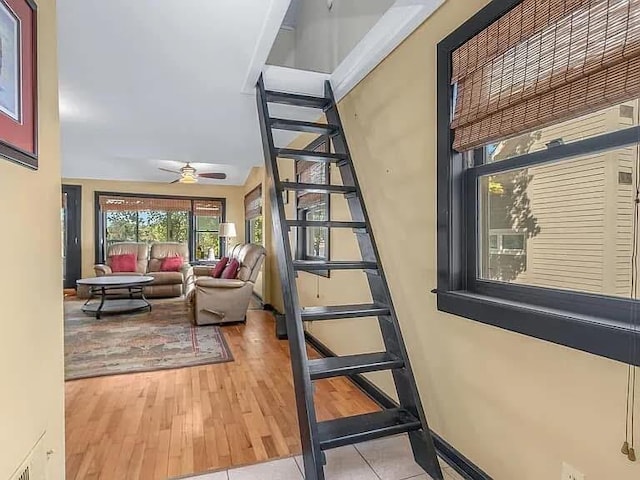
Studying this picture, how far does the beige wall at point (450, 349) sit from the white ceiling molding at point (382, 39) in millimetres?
50

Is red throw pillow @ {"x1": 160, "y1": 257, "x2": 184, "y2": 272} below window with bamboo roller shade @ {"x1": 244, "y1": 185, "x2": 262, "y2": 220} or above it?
below

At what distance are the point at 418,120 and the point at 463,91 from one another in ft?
1.23

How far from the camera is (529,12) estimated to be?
1.40m

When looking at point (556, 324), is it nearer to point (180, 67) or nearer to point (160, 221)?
point (180, 67)

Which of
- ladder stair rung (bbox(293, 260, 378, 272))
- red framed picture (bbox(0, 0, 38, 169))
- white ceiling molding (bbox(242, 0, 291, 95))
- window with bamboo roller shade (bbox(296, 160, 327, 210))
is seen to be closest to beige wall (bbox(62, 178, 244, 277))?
window with bamboo roller shade (bbox(296, 160, 327, 210))

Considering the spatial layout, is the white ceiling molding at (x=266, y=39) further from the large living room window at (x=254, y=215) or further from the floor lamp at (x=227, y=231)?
the floor lamp at (x=227, y=231)

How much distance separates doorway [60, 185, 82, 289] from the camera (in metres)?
7.49

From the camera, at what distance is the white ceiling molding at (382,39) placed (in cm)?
196

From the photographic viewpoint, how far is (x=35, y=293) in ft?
4.40

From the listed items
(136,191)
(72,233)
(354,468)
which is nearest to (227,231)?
(136,191)

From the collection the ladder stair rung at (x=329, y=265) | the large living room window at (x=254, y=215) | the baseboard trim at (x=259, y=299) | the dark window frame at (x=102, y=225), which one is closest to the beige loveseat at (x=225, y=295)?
the baseboard trim at (x=259, y=299)

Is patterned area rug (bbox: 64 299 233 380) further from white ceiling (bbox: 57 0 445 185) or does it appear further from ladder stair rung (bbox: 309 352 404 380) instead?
white ceiling (bbox: 57 0 445 185)

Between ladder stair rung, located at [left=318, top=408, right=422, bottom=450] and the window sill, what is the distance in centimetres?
59

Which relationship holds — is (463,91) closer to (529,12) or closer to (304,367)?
(529,12)
